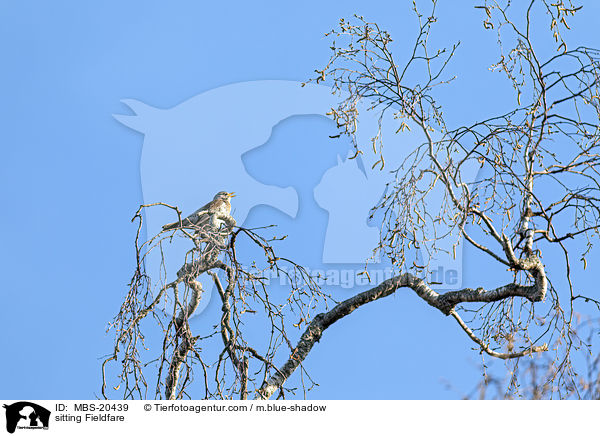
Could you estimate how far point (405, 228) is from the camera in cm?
346
